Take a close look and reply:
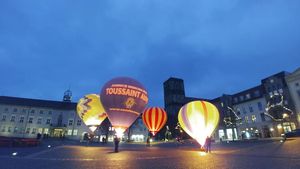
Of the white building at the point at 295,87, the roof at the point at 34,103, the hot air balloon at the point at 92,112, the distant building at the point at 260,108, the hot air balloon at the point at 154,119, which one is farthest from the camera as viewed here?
the roof at the point at 34,103

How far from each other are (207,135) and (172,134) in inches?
1794

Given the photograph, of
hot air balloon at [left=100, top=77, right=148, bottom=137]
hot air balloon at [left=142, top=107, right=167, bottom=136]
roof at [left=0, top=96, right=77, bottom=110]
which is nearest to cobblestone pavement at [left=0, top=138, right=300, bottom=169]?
hot air balloon at [left=100, top=77, right=148, bottom=137]

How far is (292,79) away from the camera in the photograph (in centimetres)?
3706

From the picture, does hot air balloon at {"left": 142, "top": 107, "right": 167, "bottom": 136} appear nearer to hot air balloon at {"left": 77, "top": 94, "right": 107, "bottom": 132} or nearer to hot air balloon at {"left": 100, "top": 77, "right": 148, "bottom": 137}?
hot air balloon at {"left": 77, "top": 94, "right": 107, "bottom": 132}

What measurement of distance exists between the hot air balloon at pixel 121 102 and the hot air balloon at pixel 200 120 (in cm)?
582

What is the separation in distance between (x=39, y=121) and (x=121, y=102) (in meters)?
47.2

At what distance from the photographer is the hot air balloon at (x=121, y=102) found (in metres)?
18.5

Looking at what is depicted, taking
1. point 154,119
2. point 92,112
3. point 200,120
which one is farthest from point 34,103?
point 200,120

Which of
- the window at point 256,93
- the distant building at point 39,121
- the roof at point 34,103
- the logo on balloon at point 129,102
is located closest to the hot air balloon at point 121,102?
the logo on balloon at point 129,102

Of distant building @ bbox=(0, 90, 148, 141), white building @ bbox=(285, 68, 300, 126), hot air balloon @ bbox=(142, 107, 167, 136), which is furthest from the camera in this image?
distant building @ bbox=(0, 90, 148, 141)

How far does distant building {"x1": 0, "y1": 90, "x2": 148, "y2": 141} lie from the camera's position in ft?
167

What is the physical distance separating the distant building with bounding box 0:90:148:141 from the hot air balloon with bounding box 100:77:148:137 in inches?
1282

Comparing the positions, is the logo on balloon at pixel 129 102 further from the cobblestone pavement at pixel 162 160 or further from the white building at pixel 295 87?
the white building at pixel 295 87

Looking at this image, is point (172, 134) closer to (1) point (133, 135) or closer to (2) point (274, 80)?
(1) point (133, 135)
